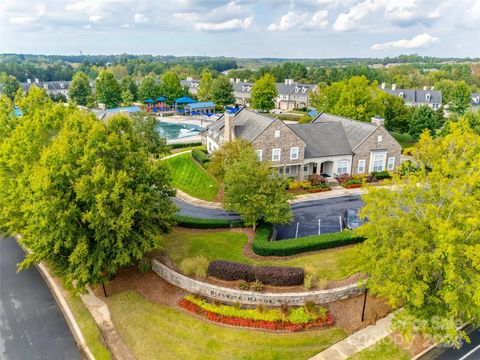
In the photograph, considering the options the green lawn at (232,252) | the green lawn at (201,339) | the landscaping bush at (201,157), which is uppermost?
the landscaping bush at (201,157)

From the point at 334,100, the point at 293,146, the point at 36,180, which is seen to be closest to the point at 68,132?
the point at 36,180

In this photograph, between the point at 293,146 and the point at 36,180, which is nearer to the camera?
the point at 36,180

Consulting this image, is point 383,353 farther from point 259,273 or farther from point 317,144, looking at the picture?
point 317,144

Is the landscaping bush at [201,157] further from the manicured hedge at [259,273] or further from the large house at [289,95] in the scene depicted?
the large house at [289,95]

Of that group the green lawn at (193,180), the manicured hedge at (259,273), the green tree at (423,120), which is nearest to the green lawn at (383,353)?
the manicured hedge at (259,273)

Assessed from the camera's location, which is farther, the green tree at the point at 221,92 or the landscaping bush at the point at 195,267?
the green tree at the point at 221,92

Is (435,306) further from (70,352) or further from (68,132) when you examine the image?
(68,132)
